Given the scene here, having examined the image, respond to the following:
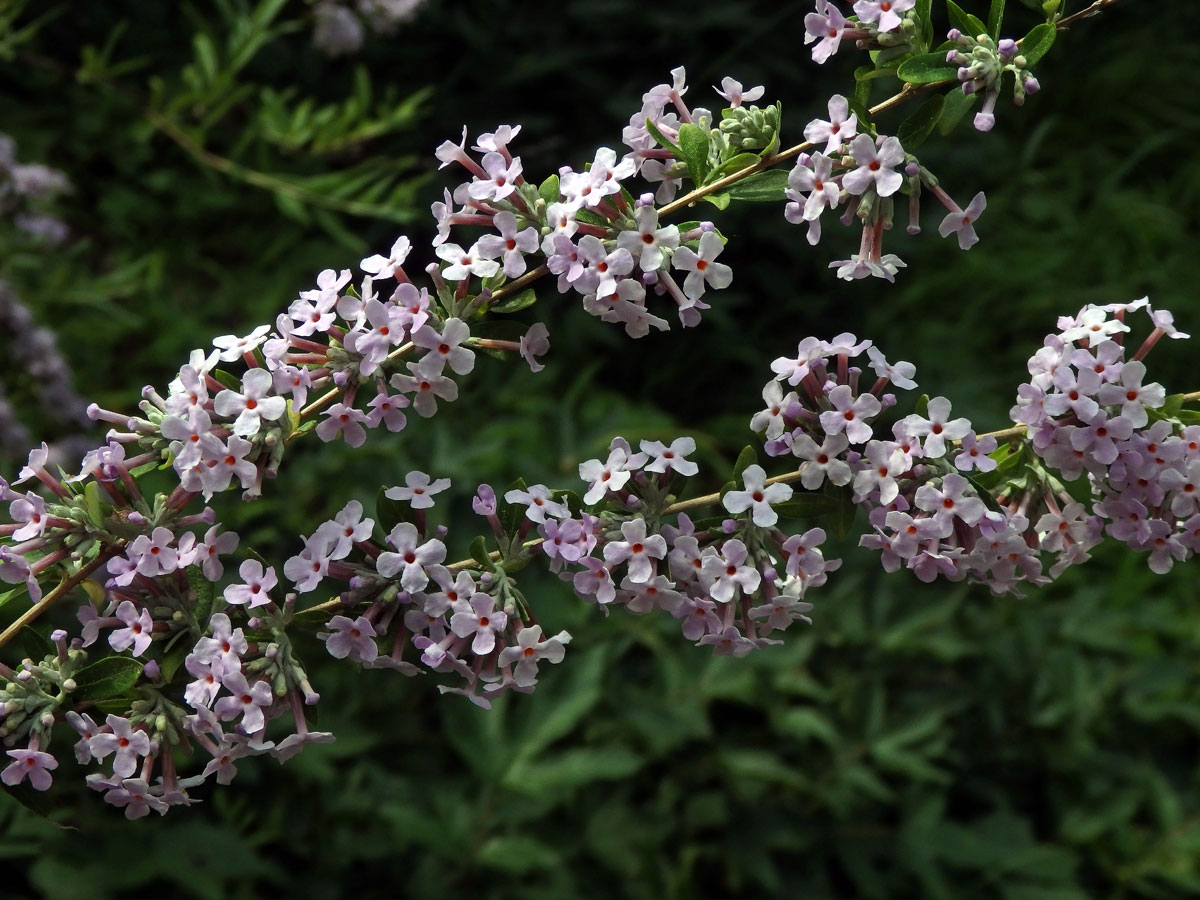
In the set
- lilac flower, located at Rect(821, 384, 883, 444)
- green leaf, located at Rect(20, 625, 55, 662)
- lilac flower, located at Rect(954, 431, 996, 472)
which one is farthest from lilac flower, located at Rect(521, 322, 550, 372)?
green leaf, located at Rect(20, 625, 55, 662)

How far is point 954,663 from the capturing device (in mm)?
2580

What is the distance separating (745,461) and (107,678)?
1.75ft

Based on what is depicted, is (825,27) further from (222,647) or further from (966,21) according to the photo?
(222,647)

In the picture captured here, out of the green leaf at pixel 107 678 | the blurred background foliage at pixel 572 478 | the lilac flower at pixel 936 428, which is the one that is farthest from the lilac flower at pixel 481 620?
the blurred background foliage at pixel 572 478

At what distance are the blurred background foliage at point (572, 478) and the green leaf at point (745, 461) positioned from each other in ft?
2.63

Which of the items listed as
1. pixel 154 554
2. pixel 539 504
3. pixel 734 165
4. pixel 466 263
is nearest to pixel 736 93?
pixel 734 165

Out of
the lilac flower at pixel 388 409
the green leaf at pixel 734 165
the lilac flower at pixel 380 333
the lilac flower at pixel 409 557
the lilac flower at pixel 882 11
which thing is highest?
the lilac flower at pixel 882 11

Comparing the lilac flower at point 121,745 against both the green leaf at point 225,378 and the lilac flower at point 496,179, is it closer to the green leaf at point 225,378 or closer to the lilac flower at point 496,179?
the green leaf at point 225,378

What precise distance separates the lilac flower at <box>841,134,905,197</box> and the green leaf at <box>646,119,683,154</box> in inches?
5.9

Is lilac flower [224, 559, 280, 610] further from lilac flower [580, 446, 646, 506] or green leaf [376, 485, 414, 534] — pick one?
lilac flower [580, 446, 646, 506]

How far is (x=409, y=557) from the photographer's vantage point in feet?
3.23

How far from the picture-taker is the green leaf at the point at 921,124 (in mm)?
1032

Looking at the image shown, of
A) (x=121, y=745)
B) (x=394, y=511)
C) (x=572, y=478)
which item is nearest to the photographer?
(x=121, y=745)

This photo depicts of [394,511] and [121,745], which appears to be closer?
[121,745]
